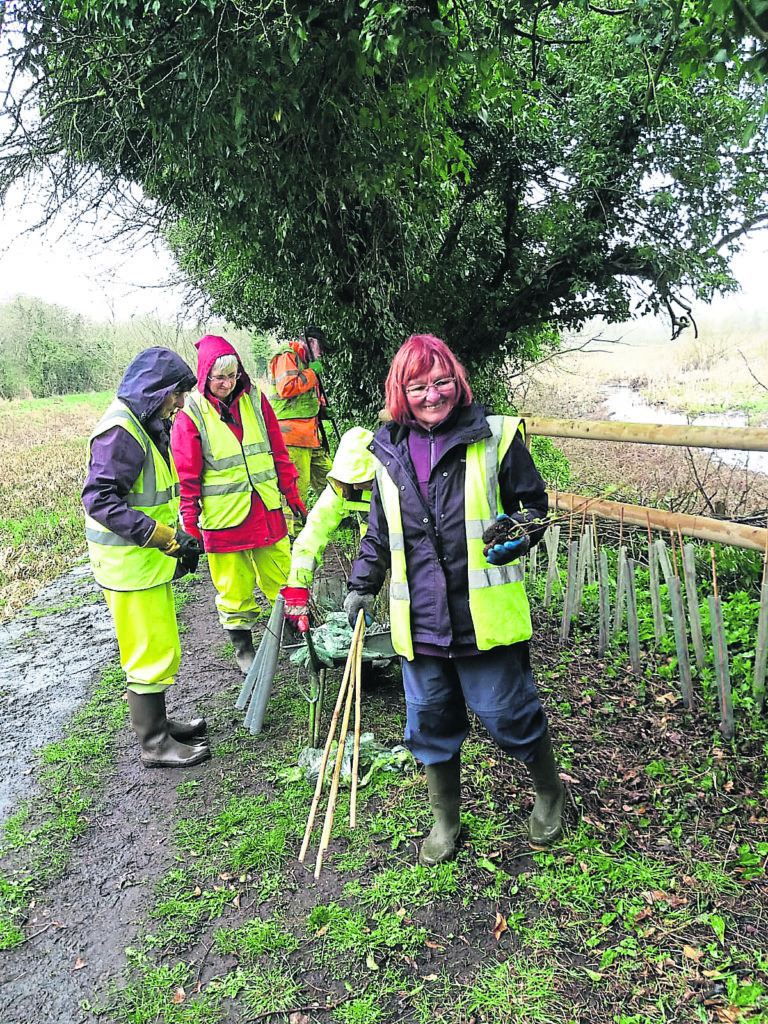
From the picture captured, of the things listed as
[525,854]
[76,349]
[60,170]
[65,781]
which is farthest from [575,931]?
[76,349]

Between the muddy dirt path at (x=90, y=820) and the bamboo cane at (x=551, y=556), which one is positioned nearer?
the muddy dirt path at (x=90, y=820)

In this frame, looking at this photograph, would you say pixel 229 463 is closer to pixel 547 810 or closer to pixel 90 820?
pixel 90 820

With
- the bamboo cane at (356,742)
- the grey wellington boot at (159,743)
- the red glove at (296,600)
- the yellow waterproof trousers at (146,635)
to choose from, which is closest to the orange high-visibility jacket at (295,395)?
the yellow waterproof trousers at (146,635)

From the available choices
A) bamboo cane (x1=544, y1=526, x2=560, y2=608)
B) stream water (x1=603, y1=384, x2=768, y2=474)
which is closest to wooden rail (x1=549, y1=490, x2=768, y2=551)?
bamboo cane (x1=544, y1=526, x2=560, y2=608)

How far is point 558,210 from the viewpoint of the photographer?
21.7 feet

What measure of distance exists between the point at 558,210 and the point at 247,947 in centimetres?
659

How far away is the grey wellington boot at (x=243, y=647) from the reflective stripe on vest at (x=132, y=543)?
114cm

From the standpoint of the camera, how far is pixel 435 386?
2.25 meters

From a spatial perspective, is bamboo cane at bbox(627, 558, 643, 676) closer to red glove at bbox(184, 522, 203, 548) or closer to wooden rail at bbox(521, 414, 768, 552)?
wooden rail at bbox(521, 414, 768, 552)

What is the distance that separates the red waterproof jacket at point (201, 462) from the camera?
12.4 ft

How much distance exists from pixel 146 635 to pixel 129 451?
0.90m

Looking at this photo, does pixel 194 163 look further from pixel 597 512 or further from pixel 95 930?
pixel 95 930

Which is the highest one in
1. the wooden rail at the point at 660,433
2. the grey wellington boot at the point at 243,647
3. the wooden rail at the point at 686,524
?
the wooden rail at the point at 660,433

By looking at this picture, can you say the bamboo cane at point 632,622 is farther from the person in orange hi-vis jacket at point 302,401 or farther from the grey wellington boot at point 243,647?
the person in orange hi-vis jacket at point 302,401
